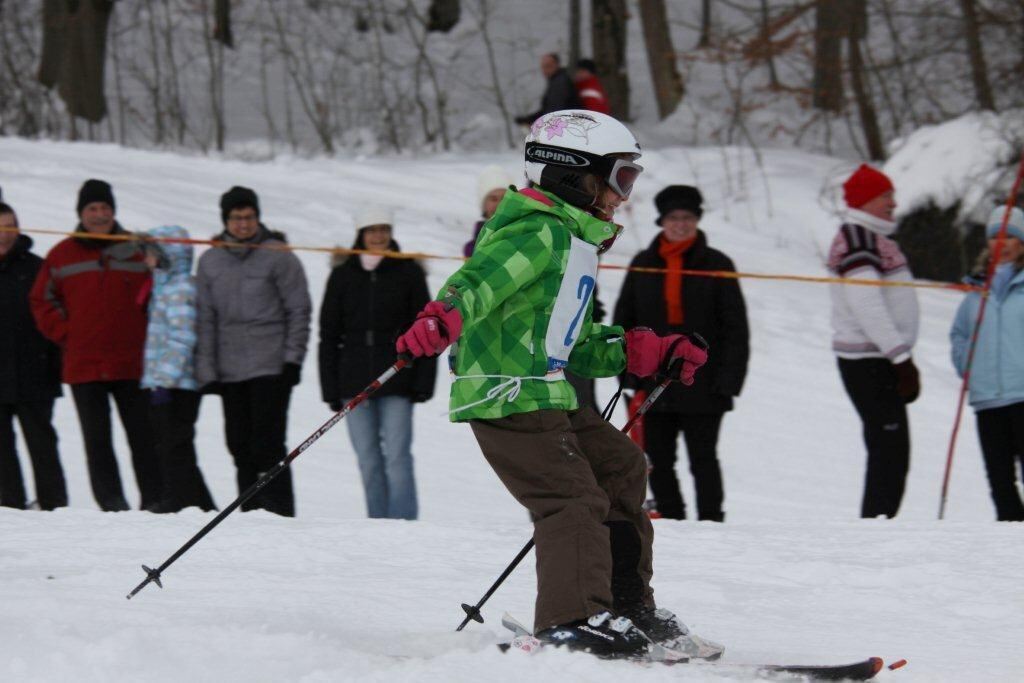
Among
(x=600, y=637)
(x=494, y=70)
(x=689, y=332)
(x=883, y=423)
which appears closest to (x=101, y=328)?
(x=689, y=332)

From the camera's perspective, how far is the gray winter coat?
6.44m

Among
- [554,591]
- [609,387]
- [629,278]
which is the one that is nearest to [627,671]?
[554,591]

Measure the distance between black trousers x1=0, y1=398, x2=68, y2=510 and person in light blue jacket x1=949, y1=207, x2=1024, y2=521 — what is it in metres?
4.51

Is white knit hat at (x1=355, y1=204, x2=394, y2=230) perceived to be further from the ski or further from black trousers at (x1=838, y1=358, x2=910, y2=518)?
the ski

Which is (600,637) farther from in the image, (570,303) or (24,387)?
(24,387)

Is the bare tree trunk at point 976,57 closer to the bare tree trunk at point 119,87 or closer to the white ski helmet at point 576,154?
the bare tree trunk at point 119,87

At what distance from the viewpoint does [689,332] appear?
6.27 m

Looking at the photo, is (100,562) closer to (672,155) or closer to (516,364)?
(516,364)

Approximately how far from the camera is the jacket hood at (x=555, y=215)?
12.0ft

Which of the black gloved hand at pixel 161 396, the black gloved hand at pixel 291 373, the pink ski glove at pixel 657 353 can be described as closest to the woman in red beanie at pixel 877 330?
the pink ski glove at pixel 657 353

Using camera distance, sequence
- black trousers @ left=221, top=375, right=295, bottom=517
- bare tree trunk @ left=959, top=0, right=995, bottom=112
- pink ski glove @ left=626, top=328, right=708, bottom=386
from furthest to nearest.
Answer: bare tree trunk @ left=959, top=0, right=995, bottom=112, black trousers @ left=221, top=375, right=295, bottom=517, pink ski glove @ left=626, top=328, right=708, bottom=386

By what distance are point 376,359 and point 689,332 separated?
146 centimetres

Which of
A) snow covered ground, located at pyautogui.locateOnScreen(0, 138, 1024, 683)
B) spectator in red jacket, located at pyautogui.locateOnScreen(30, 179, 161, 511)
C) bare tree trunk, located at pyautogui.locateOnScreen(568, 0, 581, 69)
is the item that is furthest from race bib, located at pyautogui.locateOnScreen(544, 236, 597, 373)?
bare tree trunk, located at pyautogui.locateOnScreen(568, 0, 581, 69)

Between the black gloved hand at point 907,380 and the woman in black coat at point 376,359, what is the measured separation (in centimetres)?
213
